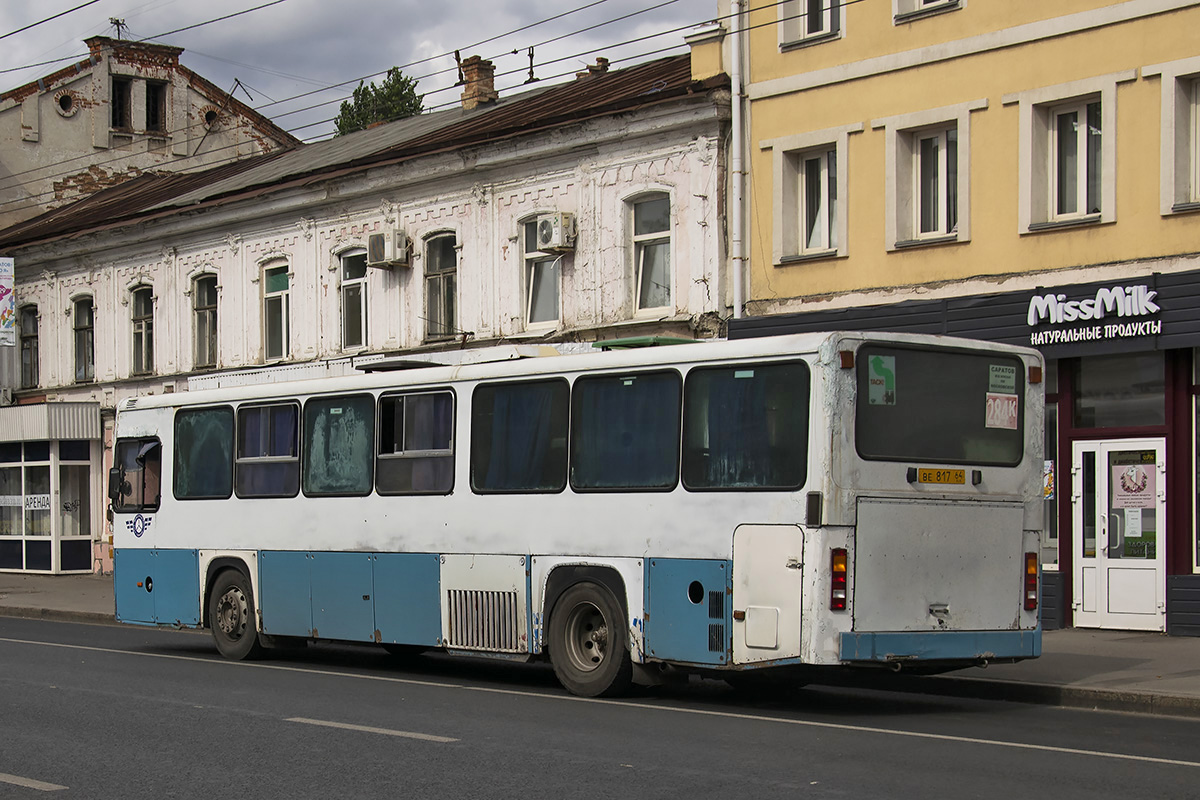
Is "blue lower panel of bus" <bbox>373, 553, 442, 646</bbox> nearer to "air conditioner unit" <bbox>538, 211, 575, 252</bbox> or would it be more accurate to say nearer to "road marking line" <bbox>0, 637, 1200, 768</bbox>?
"road marking line" <bbox>0, 637, 1200, 768</bbox>

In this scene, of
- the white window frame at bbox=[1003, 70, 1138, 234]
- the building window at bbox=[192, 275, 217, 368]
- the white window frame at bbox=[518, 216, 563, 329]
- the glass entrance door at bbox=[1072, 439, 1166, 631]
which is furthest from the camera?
the building window at bbox=[192, 275, 217, 368]

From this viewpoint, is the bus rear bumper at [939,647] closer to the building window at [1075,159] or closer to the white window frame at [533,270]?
the building window at [1075,159]

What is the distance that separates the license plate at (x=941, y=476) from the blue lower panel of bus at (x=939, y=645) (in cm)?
113

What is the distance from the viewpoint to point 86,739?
10.5 meters

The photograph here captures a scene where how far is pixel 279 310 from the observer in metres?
30.8

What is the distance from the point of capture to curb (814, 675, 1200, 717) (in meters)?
12.2

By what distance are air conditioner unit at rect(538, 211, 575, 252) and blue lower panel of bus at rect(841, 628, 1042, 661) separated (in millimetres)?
13197

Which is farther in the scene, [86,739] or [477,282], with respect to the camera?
[477,282]

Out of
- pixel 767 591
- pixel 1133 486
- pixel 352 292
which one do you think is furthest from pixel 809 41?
pixel 767 591

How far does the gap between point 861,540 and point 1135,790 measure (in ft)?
10.6

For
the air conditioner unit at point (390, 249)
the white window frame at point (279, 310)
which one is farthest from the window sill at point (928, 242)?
the white window frame at point (279, 310)

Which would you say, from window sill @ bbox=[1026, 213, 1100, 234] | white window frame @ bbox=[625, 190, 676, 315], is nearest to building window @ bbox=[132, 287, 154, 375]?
white window frame @ bbox=[625, 190, 676, 315]

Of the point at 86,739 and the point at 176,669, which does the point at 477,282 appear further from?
the point at 86,739

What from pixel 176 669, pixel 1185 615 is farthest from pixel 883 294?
pixel 176 669
